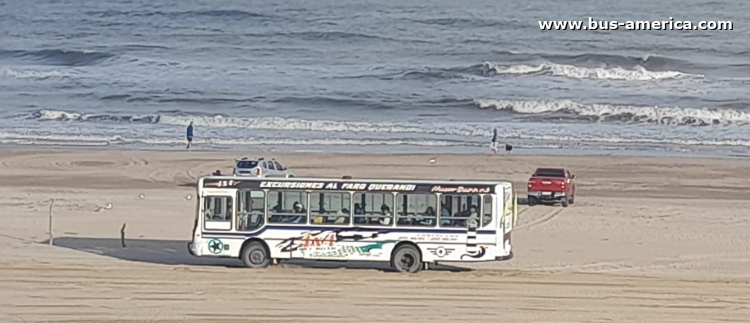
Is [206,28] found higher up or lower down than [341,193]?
higher up

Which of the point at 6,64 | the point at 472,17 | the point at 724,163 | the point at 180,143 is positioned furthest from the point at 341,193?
the point at 472,17

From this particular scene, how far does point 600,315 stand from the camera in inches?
731

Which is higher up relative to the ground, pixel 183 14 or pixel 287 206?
pixel 183 14

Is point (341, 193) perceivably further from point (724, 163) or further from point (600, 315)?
point (724, 163)

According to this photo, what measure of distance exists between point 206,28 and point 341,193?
61.4 metres

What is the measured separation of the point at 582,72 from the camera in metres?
65.6

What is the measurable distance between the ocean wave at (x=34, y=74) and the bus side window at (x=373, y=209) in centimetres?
4578

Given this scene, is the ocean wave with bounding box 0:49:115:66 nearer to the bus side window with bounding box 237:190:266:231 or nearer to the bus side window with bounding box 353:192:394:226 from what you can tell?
the bus side window with bounding box 237:190:266:231

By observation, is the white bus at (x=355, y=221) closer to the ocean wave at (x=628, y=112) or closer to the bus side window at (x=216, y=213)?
the bus side window at (x=216, y=213)

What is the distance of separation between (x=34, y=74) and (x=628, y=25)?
3703cm

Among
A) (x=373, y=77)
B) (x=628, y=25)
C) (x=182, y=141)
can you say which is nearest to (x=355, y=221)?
(x=182, y=141)

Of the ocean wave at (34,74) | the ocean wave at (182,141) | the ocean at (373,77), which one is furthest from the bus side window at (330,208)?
the ocean wave at (34,74)

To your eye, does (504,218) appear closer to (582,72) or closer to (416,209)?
(416,209)

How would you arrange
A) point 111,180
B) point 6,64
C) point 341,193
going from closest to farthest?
point 341,193
point 111,180
point 6,64
